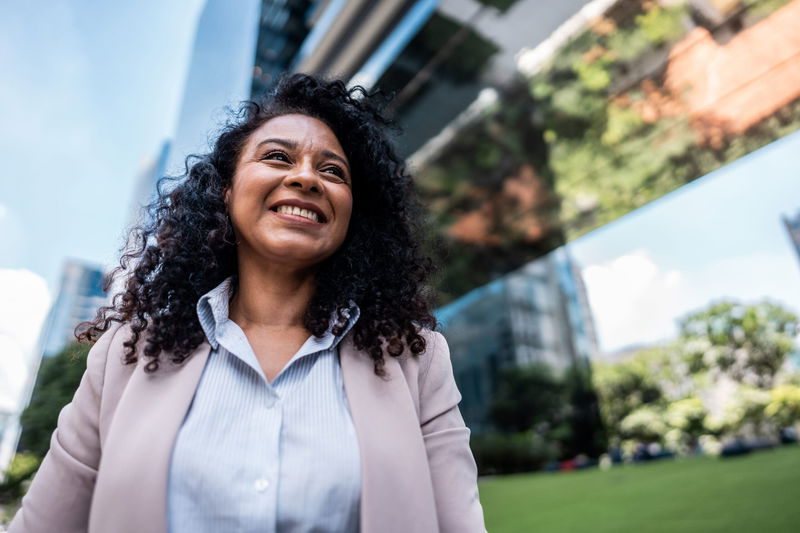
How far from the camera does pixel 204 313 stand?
1.05 m

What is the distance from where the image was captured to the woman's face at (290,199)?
3.54 ft

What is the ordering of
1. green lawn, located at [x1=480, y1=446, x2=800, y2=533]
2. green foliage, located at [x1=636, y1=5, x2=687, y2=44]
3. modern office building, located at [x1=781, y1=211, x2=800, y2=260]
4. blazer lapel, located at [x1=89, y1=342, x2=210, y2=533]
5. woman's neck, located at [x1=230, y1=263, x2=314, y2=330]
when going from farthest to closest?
modern office building, located at [x1=781, y1=211, x2=800, y2=260], green foliage, located at [x1=636, y1=5, x2=687, y2=44], green lawn, located at [x1=480, y1=446, x2=800, y2=533], woman's neck, located at [x1=230, y1=263, x2=314, y2=330], blazer lapel, located at [x1=89, y1=342, x2=210, y2=533]

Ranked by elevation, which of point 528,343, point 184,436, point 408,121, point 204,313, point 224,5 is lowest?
point 184,436

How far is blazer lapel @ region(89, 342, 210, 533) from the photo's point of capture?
76cm

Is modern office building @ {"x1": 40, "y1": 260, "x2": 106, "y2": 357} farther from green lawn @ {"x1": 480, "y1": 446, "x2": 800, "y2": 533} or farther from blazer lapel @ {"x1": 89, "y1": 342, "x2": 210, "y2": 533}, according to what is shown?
blazer lapel @ {"x1": 89, "y1": 342, "x2": 210, "y2": 533}

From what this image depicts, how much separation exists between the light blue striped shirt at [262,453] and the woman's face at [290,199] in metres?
0.24

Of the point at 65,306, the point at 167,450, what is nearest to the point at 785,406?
the point at 167,450

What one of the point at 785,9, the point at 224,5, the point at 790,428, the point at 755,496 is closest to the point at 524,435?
the point at 790,428

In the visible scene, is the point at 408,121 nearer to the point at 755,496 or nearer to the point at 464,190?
the point at 464,190

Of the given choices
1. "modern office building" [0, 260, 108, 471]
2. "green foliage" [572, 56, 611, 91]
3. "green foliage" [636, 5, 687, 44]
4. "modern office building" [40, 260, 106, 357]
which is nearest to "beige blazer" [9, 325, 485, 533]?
"modern office building" [0, 260, 108, 471]

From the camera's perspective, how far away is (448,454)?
97 cm

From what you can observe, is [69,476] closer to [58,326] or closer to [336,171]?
[336,171]

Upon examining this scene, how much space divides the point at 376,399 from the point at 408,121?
8727 millimetres

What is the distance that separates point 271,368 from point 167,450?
0.86 feet
